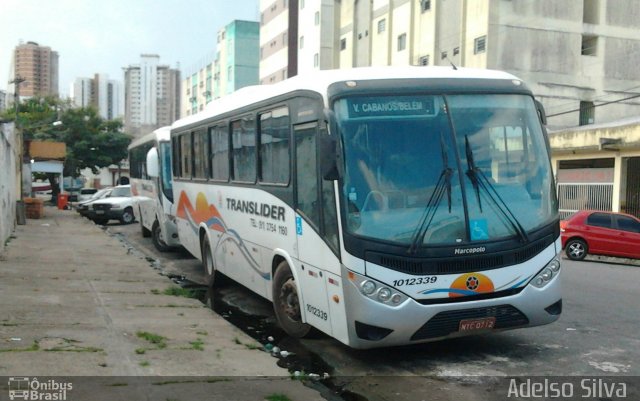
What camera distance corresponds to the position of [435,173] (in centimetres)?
612

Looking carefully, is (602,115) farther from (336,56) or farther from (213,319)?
(213,319)

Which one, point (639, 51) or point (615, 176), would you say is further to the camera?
point (639, 51)

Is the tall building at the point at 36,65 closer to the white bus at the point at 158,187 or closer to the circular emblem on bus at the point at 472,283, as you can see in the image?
the white bus at the point at 158,187

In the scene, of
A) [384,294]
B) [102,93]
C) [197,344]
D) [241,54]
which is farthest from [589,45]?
[102,93]

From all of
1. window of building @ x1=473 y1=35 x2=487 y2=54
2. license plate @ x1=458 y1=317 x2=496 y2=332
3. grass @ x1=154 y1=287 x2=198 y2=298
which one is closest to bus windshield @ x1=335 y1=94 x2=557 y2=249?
license plate @ x1=458 y1=317 x2=496 y2=332

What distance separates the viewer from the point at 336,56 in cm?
5394

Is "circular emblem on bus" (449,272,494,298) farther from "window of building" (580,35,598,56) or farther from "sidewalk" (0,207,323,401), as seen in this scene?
"window of building" (580,35,598,56)

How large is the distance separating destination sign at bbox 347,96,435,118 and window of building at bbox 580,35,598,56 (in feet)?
119

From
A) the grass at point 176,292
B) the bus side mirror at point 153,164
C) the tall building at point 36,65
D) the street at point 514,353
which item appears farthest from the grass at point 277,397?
the tall building at point 36,65

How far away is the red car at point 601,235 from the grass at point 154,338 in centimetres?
1395

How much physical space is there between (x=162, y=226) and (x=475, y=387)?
11.4m

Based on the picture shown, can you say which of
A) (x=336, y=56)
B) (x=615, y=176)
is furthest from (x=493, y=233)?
(x=336, y=56)

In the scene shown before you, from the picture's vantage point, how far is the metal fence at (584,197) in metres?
25.5

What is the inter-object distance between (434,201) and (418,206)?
17 cm
